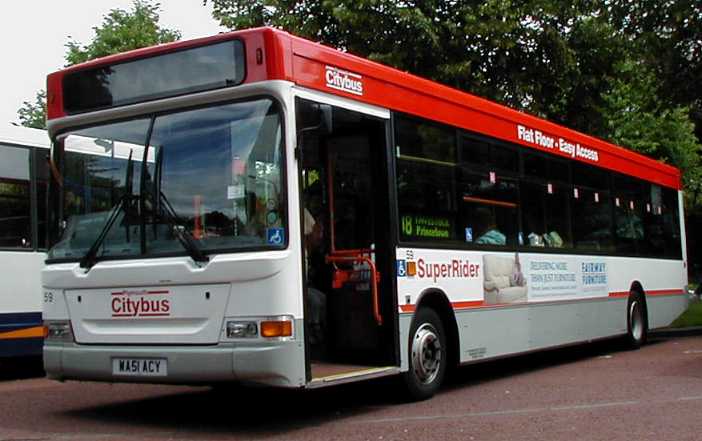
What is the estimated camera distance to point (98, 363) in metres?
7.93

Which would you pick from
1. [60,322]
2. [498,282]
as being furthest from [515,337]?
[60,322]

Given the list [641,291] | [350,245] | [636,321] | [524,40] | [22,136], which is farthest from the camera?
[524,40]

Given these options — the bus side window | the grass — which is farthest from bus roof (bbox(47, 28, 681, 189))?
the grass

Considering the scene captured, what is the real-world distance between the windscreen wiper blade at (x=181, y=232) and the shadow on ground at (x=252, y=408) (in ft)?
4.80

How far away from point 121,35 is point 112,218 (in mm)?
27276

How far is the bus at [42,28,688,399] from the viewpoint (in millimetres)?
7508

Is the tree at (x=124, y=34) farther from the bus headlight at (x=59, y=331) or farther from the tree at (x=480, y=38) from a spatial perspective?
the bus headlight at (x=59, y=331)

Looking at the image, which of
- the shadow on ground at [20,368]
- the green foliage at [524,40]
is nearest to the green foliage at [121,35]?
the green foliage at [524,40]

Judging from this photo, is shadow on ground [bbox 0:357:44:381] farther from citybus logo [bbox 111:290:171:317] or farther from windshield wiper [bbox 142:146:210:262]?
windshield wiper [bbox 142:146:210:262]

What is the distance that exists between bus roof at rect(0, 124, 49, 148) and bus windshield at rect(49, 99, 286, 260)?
4290mm

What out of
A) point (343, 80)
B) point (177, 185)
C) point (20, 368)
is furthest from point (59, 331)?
point (20, 368)

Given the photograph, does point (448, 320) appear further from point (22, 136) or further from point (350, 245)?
point (22, 136)

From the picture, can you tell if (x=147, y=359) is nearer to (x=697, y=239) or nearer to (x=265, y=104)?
(x=265, y=104)

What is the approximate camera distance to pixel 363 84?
879 centimetres
